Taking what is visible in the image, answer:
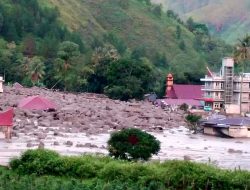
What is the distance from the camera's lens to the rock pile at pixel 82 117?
64662 millimetres

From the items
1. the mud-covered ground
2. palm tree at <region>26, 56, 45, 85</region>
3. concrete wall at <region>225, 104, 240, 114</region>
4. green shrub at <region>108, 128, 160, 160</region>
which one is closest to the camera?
green shrub at <region>108, 128, 160, 160</region>

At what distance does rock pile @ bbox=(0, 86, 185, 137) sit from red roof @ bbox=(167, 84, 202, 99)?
21.7 m

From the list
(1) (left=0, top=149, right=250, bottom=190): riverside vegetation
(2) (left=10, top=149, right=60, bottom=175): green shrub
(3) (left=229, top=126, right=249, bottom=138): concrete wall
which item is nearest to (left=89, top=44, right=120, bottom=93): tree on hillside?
(3) (left=229, top=126, right=249, bottom=138): concrete wall

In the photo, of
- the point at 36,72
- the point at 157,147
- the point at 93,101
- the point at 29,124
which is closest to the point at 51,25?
the point at 36,72

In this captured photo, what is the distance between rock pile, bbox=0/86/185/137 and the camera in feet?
212

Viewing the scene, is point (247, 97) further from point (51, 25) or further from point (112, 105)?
point (51, 25)

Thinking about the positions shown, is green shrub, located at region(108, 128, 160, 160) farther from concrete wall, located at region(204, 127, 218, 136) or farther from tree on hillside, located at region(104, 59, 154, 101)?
tree on hillside, located at region(104, 59, 154, 101)

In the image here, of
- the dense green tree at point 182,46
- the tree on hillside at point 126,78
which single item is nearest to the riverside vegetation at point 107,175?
the tree on hillside at point 126,78

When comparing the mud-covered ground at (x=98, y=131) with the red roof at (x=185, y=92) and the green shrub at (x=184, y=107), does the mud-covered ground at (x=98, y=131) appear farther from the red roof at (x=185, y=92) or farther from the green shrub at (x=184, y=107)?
the red roof at (x=185, y=92)

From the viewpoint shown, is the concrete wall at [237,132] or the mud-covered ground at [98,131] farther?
the concrete wall at [237,132]

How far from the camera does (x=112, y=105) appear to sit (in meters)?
88.2

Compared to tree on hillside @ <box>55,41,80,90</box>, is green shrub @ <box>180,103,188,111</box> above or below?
below

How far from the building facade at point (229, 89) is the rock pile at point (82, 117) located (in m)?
9.01

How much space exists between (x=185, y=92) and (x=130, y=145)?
7663 centimetres
